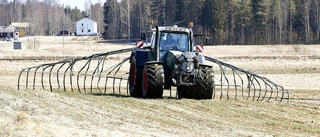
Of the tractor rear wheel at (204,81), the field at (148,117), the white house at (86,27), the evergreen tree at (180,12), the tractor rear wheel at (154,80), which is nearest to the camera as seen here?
the field at (148,117)

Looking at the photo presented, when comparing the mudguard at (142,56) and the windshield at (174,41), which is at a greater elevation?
the windshield at (174,41)

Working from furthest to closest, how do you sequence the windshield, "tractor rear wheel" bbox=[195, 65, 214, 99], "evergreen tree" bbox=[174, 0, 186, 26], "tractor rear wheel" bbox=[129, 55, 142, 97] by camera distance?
"evergreen tree" bbox=[174, 0, 186, 26]
"tractor rear wheel" bbox=[129, 55, 142, 97]
the windshield
"tractor rear wheel" bbox=[195, 65, 214, 99]

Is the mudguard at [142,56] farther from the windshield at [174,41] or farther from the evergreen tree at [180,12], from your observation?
the evergreen tree at [180,12]

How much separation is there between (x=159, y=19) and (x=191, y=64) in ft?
249

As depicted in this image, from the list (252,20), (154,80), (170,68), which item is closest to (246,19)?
(252,20)

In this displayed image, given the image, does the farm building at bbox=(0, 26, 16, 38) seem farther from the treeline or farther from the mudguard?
the mudguard

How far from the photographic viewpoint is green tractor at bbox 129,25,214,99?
17.7m

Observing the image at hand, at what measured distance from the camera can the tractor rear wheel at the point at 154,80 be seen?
1766 cm

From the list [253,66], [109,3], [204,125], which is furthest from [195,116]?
[109,3]

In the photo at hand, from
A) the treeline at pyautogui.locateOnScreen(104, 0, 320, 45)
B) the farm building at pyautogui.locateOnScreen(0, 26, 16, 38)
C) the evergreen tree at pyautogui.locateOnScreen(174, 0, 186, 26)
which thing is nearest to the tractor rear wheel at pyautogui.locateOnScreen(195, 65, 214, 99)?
the treeline at pyautogui.locateOnScreen(104, 0, 320, 45)

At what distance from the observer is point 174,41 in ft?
63.0

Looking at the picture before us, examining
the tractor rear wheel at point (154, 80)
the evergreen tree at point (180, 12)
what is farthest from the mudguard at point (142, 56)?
the evergreen tree at point (180, 12)

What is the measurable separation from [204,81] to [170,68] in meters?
1.21

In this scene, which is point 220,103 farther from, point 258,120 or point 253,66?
point 253,66
